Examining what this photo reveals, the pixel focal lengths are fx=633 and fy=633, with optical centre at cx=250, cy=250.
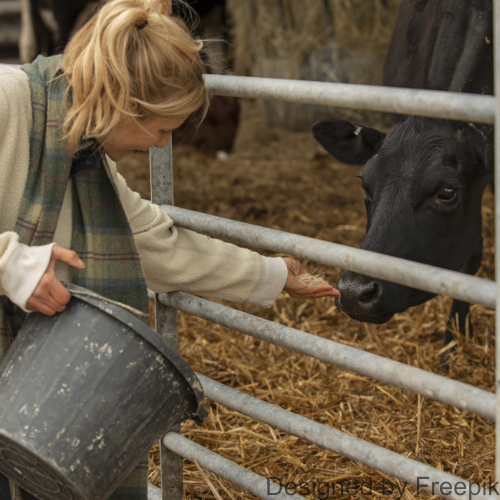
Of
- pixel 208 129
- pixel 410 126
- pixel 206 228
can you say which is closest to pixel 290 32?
pixel 208 129

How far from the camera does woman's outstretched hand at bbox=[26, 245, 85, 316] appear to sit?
3.73 ft

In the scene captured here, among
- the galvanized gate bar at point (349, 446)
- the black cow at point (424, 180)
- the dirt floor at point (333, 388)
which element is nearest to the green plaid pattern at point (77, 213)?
the galvanized gate bar at point (349, 446)

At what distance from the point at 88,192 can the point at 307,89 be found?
54 centimetres

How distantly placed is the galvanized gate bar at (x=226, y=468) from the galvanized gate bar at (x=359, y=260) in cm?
56

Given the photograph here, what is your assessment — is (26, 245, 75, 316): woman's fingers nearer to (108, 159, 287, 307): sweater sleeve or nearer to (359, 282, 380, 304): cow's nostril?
(108, 159, 287, 307): sweater sleeve

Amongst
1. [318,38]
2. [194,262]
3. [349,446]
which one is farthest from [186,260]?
[318,38]

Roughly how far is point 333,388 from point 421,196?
846 mm

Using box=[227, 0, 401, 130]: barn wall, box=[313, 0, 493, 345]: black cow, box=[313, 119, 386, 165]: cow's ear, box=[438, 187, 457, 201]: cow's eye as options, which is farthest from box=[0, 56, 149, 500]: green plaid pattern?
box=[227, 0, 401, 130]: barn wall

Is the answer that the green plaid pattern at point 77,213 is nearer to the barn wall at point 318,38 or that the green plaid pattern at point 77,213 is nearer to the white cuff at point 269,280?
the white cuff at point 269,280

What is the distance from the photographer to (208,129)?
642 centimetres

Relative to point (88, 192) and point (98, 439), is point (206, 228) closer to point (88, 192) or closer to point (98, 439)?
point (88, 192)

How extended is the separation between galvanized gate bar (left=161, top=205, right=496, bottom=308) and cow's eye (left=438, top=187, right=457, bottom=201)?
955 mm

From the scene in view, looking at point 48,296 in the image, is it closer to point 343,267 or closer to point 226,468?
point 343,267

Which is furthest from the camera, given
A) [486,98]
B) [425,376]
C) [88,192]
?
[88,192]
